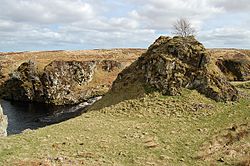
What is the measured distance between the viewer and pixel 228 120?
1319 inches

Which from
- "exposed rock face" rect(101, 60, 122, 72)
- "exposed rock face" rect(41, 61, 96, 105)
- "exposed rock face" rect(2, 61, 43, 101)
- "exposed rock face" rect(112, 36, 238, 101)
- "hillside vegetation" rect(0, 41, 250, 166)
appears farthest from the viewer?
"exposed rock face" rect(101, 60, 122, 72)

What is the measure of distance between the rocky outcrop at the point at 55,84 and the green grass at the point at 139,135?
43.9m

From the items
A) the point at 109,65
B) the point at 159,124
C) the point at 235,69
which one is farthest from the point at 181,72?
the point at 109,65

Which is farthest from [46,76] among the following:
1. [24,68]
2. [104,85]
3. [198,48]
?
[198,48]

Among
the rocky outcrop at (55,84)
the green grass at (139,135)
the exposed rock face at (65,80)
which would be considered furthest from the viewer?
the rocky outcrop at (55,84)

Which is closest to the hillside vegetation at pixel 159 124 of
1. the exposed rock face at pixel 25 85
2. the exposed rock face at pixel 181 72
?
the exposed rock face at pixel 181 72

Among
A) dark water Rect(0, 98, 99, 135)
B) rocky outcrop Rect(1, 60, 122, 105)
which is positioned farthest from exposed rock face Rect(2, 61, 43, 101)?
dark water Rect(0, 98, 99, 135)

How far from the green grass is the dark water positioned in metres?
13.5

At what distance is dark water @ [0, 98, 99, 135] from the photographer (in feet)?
177

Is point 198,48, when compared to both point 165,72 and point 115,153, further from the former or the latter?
point 115,153

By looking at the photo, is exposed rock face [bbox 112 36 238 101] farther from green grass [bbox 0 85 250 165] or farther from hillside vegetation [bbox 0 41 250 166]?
green grass [bbox 0 85 250 165]

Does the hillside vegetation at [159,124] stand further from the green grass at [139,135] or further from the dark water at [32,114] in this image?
the dark water at [32,114]

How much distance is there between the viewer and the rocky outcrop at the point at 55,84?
266 feet

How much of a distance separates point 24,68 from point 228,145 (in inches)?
2694
